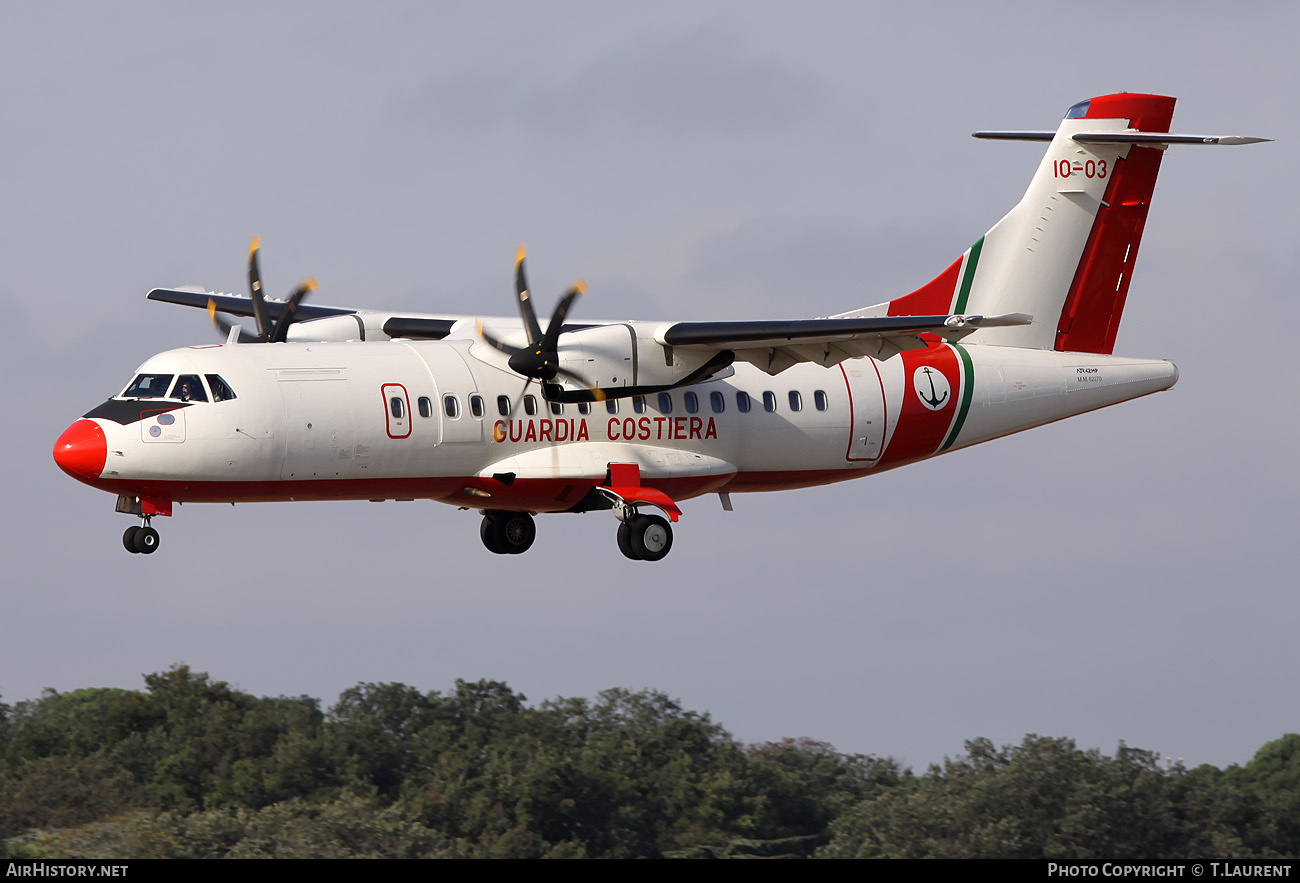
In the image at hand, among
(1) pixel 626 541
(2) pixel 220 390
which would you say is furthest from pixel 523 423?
(2) pixel 220 390

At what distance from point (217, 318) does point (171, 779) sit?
45.0ft

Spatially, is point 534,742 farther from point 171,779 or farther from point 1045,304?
point 1045,304

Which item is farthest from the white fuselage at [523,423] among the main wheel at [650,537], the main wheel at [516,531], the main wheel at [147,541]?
the main wheel at [516,531]

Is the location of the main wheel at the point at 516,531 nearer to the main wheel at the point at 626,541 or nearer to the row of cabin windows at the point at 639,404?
the main wheel at the point at 626,541

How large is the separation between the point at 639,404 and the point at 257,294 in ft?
22.2

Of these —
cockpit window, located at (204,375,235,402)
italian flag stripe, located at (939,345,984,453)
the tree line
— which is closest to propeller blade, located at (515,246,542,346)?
cockpit window, located at (204,375,235,402)

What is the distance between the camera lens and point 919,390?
100.0 ft

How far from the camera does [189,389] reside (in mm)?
25250

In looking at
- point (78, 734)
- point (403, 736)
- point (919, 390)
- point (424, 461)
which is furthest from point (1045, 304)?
point (78, 734)

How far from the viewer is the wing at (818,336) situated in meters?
26.5

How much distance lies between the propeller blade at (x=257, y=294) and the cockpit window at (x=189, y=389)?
4087mm

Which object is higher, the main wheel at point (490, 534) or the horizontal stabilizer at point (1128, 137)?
the horizontal stabilizer at point (1128, 137)

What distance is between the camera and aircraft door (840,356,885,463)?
30000mm

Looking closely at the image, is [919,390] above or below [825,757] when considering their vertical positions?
above
